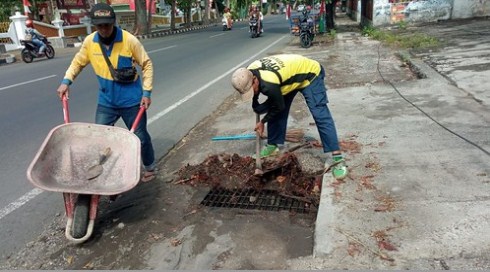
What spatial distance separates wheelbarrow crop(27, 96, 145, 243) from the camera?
305 centimetres

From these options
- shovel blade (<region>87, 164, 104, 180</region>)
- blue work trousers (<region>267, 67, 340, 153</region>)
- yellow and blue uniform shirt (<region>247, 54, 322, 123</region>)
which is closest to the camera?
shovel blade (<region>87, 164, 104, 180</region>)

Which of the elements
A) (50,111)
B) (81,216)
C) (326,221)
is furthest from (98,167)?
(50,111)

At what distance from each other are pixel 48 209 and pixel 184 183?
4.10ft

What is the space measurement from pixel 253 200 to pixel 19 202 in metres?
2.17

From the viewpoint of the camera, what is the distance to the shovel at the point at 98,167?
3.31 metres

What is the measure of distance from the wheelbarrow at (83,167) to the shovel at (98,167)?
0.6 inches

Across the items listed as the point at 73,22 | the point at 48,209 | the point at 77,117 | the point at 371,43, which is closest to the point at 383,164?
the point at 48,209

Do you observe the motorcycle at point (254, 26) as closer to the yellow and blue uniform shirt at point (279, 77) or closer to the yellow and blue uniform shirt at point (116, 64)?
the yellow and blue uniform shirt at point (279, 77)

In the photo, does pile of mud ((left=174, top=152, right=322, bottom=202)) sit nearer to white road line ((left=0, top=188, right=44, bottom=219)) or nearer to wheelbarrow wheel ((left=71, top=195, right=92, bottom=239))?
wheelbarrow wheel ((left=71, top=195, right=92, bottom=239))

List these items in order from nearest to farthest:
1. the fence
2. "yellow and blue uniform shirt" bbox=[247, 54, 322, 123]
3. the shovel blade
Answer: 1. the shovel blade
2. "yellow and blue uniform shirt" bbox=[247, 54, 322, 123]
3. the fence

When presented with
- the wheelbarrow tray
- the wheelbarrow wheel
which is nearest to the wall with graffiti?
the wheelbarrow tray

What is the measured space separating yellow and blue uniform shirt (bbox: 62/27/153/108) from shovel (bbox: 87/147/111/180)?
59 cm

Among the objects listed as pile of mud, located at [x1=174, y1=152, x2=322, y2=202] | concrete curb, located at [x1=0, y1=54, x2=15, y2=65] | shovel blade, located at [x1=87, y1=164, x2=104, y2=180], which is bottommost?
pile of mud, located at [x1=174, y1=152, x2=322, y2=202]

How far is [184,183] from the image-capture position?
4.14m
